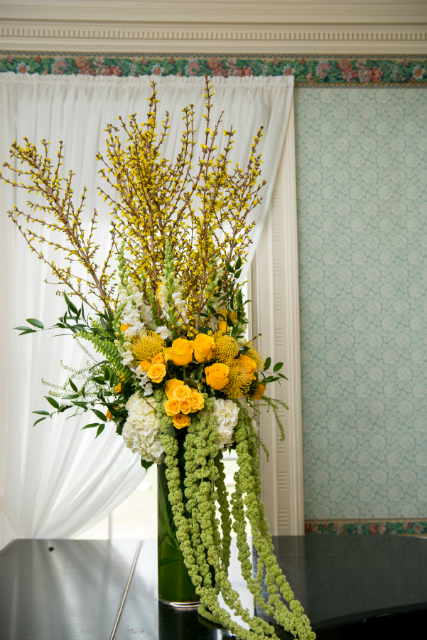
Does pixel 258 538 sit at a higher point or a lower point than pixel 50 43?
lower

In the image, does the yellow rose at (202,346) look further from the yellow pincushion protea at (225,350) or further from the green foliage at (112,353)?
the green foliage at (112,353)

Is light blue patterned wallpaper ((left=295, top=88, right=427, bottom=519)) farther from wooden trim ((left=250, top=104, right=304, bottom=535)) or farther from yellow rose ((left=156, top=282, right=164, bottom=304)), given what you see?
yellow rose ((left=156, top=282, right=164, bottom=304))

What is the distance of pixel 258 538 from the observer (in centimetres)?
105

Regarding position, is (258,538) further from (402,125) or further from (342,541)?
(402,125)

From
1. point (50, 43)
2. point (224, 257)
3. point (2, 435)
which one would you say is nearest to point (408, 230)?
point (224, 257)

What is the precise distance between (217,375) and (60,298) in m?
1.74

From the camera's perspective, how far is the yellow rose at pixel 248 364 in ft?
3.73

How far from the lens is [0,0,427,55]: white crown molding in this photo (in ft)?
8.91

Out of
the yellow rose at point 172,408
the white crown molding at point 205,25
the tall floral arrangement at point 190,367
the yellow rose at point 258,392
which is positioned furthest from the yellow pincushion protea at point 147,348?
the white crown molding at point 205,25

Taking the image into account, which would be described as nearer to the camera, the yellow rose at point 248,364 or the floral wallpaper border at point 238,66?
the yellow rose at point 248,364

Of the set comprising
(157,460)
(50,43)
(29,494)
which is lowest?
(29,494)

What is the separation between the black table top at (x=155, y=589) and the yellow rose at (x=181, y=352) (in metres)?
0.57

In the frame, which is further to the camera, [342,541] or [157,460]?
[342,541]

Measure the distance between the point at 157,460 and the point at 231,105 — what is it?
218 cm
